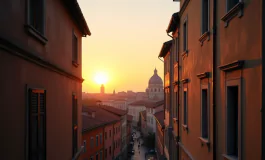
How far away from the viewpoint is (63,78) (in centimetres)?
1018

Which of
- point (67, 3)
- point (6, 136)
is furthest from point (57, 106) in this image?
point (6, 136)

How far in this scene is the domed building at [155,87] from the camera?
431 feet

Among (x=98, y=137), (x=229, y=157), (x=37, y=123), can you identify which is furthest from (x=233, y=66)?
(x=98, y=137)

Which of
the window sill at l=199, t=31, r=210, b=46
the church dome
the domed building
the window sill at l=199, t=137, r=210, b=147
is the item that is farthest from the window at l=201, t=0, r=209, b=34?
the church dome

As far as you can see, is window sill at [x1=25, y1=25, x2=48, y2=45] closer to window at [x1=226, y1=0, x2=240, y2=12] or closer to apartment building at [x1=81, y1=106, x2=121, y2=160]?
window at [x1=226, y1=0, x2=240, y2=12]

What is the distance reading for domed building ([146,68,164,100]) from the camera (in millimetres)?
131500

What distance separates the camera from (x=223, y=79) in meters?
6.84

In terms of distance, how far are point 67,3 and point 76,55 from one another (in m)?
3.85

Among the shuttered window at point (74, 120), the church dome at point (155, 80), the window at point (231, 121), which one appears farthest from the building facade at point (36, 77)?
the church dome at point (155, 80)

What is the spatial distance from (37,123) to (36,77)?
42.6 inches

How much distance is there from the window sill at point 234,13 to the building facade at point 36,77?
400 centimetres

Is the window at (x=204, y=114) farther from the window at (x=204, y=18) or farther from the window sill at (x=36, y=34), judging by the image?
the window sill at (x=36, y=34)

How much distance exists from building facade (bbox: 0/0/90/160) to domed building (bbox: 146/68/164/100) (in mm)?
120469

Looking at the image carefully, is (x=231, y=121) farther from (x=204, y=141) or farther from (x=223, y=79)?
(x=204, y=141)
